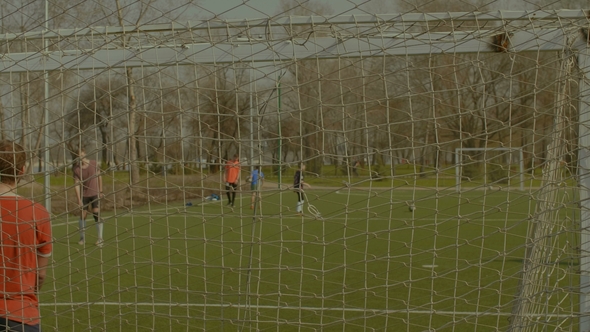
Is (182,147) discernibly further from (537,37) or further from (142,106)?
(537,37)

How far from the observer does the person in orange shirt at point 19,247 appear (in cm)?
354

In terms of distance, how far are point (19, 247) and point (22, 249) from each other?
0.26ft

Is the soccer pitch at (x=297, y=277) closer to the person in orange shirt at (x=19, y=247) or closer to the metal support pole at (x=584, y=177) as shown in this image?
the metal support pole at (x=584, y=177)

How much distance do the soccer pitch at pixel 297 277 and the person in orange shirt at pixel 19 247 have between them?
0.22 m

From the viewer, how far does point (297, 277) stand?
322 inches

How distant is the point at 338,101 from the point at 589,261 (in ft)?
5.73

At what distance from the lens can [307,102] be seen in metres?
4.13

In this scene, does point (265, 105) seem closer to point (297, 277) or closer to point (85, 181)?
point (85, 181)

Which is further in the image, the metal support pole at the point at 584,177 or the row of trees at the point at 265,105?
the row of trees at the point at 265,105

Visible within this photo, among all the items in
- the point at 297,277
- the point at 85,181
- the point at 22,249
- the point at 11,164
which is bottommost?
the point at 297,277

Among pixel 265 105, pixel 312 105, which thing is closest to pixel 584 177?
pixel 312 105

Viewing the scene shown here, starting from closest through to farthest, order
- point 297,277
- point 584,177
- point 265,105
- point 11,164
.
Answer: point 584,177 → point 11,164 → point 265,105 → point 297,277

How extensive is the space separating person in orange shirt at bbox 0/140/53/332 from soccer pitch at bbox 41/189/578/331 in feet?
0.71

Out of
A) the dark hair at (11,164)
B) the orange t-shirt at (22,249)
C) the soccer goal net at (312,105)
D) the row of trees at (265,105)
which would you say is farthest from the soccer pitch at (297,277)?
the dark hair at (11,164)
